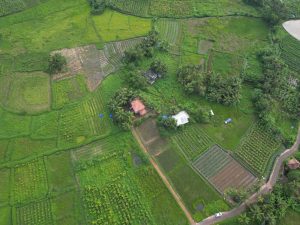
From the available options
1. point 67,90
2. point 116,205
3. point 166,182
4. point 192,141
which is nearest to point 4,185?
point 116,205

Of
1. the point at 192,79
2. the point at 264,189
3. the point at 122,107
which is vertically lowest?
the point at 264,189

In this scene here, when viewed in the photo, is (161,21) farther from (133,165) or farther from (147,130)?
(133,165)

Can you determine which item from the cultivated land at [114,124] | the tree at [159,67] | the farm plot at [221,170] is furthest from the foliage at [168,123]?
the tree at [159,67]

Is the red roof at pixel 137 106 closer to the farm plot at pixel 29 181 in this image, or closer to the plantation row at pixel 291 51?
the farm plot at pixel 29 181

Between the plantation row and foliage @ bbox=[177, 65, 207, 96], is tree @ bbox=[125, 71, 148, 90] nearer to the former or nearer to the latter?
foliage @ bbox=[177, 65, 207, 96]

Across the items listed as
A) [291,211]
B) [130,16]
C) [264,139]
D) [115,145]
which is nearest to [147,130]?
[115,145]

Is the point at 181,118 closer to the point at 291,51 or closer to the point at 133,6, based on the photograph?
the point at 291,51

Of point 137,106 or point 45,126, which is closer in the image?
point 45,126
